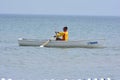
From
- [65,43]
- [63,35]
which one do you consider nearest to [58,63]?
[63,35]

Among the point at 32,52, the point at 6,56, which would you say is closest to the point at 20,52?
the point at 32,52

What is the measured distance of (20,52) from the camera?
107 feet

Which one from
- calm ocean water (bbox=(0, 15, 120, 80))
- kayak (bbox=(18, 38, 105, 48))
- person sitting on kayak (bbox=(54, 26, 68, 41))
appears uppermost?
person sitting on kayak (bbox=(54, 26, 68, 41))

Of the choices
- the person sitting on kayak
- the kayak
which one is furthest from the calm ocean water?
the person sitting on kayak

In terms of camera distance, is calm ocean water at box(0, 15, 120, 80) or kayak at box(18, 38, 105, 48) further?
kayak at box(18, 38, 105, 48)

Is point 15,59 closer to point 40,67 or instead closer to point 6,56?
point 6,56

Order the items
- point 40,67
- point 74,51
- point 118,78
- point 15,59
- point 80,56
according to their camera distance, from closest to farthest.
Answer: point 118,78
point 40,67
point 15,59
point 80,56
point 74,51

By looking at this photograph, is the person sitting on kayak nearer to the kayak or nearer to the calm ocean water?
the kayak

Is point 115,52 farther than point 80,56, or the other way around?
point 115,52

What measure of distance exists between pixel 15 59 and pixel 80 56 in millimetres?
4312

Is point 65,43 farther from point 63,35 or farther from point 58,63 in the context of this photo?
point 58,63

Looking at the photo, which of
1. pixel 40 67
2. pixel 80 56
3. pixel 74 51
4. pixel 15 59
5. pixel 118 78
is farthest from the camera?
pixel 74 51

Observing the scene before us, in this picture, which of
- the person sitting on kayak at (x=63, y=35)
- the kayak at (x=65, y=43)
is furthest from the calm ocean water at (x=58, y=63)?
the person sitting on kayak at (x=63, y=35)

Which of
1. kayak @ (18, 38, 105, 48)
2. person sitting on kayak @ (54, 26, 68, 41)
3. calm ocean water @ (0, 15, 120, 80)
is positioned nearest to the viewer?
calm ocean water @ (0, 15, 120, 80)
